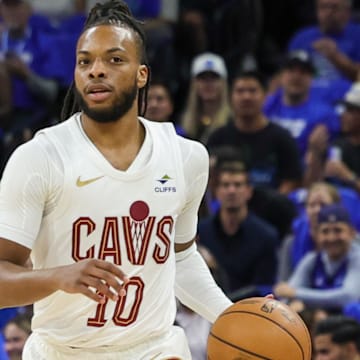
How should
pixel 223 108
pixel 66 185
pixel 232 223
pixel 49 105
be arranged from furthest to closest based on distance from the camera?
pixel 49 105, pixel 223 108, pixel 232 223, pixel 66 185

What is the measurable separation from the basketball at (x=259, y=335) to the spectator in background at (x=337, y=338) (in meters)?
2.28

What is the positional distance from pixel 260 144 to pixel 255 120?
211 millimetres

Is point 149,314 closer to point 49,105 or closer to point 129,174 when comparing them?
point 129,174

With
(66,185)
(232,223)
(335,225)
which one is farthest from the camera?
(232,223)

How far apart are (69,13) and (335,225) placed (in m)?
4.91

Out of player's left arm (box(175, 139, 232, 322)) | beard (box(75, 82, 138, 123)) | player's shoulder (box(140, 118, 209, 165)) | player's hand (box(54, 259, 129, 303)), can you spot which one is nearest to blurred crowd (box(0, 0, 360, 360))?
player's left arm (box(175, 139, 232, 322))

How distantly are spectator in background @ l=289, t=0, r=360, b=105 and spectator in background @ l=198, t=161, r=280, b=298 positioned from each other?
2.06m

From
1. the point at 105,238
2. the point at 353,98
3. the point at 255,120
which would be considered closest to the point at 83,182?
the point at 105,238

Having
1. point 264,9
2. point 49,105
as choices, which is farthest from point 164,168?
point 264,9

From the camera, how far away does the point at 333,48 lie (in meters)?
10.0

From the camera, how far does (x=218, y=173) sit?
835 centimetres

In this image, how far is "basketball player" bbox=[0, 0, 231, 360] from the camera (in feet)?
13.6

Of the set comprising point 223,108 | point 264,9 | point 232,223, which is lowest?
point 232,223

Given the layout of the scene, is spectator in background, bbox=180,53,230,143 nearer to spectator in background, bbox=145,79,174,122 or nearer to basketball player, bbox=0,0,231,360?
spectator in background, bbox=145,79,174,122
